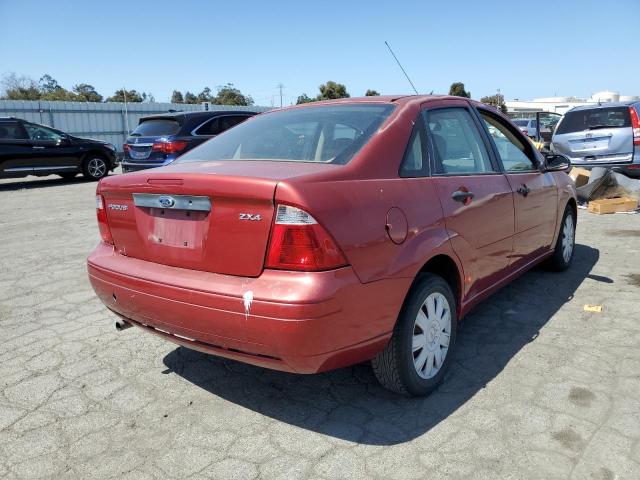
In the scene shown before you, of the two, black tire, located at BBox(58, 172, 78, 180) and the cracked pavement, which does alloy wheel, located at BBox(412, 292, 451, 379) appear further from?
black tire, located at BBox(58, 172, 78, 180)

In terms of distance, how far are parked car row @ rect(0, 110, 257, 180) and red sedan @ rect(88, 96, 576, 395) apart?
669 cm

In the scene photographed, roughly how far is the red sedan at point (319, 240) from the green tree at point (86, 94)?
57.9 m

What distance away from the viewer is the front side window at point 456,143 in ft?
10.5

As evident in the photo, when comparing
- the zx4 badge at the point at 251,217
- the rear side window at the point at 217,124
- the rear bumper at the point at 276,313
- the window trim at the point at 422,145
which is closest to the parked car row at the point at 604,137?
the rear side window at the point at 217,124

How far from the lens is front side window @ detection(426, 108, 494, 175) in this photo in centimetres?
321

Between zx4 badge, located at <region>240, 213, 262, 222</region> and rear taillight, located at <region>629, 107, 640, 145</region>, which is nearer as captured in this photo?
zx4 badge, located at <region>240, 213, 262, 222</region>

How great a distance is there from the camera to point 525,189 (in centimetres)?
403

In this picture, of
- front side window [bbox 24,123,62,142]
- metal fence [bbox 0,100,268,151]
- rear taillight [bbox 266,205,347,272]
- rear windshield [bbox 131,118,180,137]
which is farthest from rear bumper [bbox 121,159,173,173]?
metal fence [bbox 0,100,268,151]

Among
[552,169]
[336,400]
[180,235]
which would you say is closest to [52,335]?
[180,235]

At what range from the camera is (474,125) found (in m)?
3.76

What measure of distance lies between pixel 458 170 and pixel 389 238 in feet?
3.40

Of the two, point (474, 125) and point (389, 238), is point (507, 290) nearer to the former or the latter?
point (474, 125)

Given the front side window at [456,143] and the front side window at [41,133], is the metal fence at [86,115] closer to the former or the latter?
the front side window at [41,133]

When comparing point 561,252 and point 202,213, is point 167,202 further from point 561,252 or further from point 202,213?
point 561,252
